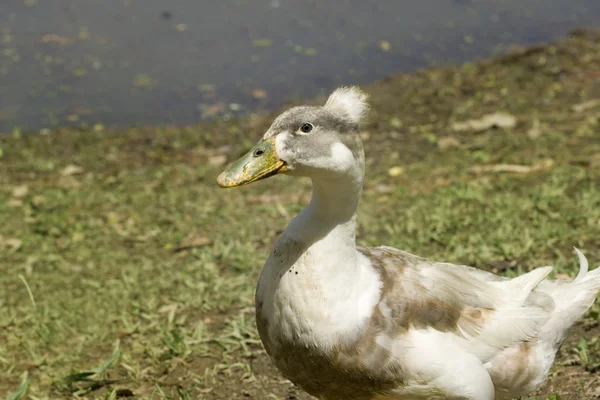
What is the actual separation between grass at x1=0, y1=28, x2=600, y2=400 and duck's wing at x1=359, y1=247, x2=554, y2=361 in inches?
16.6

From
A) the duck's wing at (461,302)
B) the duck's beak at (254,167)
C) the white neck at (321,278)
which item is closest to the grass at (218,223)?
the duck's wing at (461,302)

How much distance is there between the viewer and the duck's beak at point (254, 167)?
9.15ft

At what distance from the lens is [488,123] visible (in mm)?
7129

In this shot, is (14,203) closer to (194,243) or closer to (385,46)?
(194,243)

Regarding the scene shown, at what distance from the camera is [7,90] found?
28.1ft

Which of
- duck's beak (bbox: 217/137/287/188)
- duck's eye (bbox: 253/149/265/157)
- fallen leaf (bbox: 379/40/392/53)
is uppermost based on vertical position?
duck's eye (bbox: 253/149/265/157)

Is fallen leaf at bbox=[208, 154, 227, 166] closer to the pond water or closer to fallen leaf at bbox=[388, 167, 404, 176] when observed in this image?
the pond water

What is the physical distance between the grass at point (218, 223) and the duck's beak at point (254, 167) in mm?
1404

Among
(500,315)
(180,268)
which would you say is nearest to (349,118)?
(500,315)

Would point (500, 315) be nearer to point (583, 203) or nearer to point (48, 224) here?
point (583, 203)

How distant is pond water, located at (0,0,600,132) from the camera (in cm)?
844

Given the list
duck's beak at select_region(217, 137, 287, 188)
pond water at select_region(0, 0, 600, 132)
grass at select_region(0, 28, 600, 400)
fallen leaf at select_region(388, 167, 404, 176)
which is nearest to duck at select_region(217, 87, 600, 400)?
duck's beak at select_region(217, 137, 287, 188)

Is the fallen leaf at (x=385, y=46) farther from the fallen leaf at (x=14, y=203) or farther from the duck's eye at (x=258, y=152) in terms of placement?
the duck's eye at (x=258, y=152)

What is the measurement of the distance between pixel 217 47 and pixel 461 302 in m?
6.80
